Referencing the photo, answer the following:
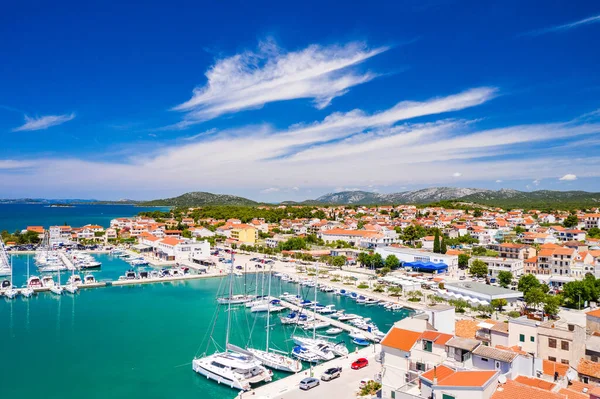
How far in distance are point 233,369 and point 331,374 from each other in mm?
3828

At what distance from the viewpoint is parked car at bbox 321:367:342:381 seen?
15.8 meters

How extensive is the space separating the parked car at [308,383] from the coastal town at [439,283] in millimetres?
195

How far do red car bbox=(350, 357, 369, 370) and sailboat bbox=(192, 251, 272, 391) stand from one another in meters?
3.28

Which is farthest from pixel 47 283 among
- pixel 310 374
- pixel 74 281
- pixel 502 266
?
pixel 502 266

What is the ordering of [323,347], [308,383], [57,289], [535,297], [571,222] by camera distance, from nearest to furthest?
[308,383] → [323,347] → [535,297] → [57,289] → [571,222]

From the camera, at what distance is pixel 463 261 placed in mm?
41906

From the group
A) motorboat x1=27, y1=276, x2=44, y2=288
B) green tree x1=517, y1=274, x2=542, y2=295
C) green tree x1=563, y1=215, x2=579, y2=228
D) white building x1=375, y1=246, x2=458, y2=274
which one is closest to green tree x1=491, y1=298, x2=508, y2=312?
green tree x1=517, y1=274, x2=542, y2=295

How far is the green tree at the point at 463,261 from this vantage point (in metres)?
41.8

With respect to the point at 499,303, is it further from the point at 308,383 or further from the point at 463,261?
the point at 463,261

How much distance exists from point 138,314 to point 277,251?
27.2 meters

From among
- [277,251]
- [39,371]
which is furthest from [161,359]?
[277,251]

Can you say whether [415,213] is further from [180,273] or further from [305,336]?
[305,336]

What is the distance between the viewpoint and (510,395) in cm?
935

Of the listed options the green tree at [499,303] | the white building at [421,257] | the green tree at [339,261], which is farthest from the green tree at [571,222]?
the green tree at [499,303]
